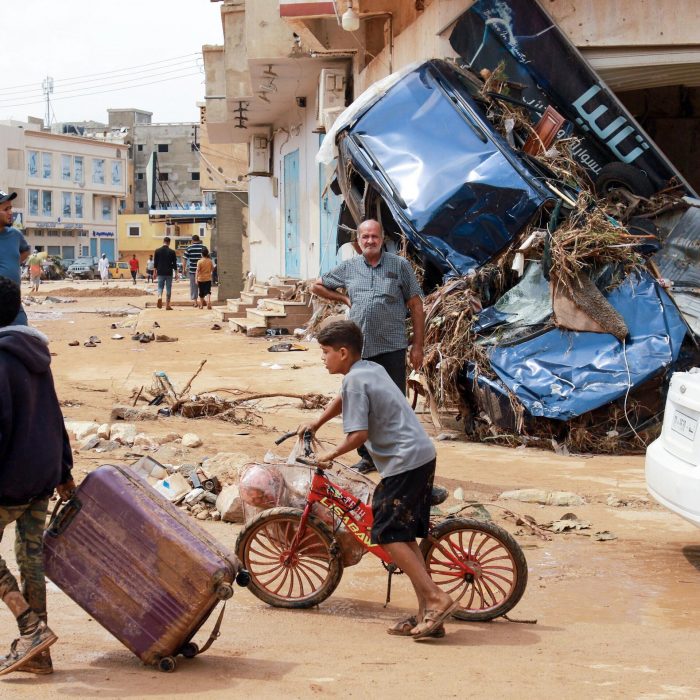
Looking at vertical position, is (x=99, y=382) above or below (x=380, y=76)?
below

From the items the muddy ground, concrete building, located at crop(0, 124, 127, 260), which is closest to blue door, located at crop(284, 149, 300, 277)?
the muddy ground

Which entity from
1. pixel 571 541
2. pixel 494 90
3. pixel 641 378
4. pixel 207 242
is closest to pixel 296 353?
pixel 494 90

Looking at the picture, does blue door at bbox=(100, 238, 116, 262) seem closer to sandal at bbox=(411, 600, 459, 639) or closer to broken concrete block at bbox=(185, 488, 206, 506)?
broken concrete block at bbox=(185, 488, 206, 506)

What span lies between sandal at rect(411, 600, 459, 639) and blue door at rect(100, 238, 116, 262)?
94.8 metres

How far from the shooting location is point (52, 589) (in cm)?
562

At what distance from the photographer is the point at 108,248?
97375 millimetres

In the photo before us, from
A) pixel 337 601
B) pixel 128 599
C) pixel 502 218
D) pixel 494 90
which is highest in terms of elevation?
pixel 494 90

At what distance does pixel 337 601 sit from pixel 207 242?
84.3 meters

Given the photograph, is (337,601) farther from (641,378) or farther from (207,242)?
(207,242)

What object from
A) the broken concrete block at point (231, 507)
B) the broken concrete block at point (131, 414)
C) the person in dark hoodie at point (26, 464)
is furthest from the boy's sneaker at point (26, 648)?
the broken concrete block at point (131, 414)

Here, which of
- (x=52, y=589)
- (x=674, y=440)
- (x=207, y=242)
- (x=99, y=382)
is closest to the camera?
(x=52, y=589)

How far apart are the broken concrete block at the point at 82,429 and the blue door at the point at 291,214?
611 inches

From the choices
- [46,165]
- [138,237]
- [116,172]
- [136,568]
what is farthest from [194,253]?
[116,172]

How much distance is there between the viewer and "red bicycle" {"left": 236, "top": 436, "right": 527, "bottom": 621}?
202 inches
